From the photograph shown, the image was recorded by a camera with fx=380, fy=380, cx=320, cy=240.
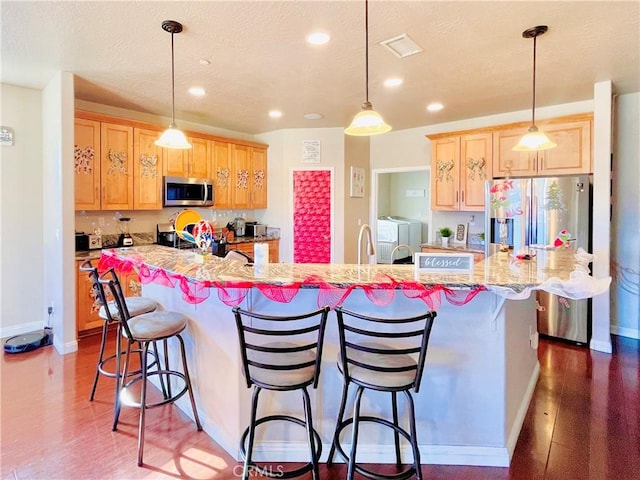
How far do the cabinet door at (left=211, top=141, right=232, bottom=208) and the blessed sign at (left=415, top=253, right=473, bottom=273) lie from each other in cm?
398

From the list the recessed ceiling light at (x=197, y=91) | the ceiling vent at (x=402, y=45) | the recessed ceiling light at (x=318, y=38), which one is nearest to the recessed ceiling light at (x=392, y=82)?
the ceiling vent at (x=402, y=45)

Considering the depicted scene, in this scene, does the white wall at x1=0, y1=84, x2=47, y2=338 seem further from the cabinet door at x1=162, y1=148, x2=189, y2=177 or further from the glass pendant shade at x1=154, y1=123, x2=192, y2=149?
the glass pendant shade at x1=154, y1=123, x2=192, y2=149

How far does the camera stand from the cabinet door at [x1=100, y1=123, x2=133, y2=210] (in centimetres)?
423

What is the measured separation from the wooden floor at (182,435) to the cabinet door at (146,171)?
6.85ft

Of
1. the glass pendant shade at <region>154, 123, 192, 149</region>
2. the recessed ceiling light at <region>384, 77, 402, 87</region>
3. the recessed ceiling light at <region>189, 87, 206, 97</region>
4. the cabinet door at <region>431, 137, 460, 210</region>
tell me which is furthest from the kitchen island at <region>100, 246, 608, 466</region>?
the cabinet door at <region>431, 137, 460, 210</region>

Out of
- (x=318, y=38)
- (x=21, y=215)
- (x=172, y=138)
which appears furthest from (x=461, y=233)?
(x=21, y=215)

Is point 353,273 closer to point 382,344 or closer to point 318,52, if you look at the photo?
point 382,344

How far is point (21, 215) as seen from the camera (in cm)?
398

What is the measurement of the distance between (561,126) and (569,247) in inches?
53.8

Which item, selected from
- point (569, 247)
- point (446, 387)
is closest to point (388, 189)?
point (569, 247)

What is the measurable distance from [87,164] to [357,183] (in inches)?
142

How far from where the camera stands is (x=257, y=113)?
4.87 m

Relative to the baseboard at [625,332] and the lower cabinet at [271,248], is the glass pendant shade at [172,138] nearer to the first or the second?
the lower cabinet at [271,248]

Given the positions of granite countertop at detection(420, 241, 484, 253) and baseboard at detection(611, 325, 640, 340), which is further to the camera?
granite countertop at detection(420, 241, 484, 253)
